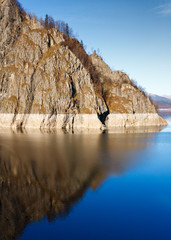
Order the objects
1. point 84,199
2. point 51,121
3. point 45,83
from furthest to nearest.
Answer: point 45,83, point 51,121, point 84,199

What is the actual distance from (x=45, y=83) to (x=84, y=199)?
6790 cm

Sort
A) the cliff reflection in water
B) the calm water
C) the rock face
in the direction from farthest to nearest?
the rock face < the cliff reflection in water < the calm water

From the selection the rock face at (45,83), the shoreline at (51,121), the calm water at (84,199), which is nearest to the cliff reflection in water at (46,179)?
the calm water at (84,199)

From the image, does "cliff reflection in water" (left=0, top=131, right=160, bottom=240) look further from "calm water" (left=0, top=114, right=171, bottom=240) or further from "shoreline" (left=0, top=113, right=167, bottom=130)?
"shoreline" (left=0, top=113, right=167, bottom=130)

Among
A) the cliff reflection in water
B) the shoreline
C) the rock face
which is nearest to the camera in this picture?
the cliff reflection in water

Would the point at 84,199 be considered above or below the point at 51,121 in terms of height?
below

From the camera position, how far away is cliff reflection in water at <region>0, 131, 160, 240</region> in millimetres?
13172

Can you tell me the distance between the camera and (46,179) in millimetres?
19062

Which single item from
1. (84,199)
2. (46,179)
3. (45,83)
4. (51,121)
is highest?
(45,83)

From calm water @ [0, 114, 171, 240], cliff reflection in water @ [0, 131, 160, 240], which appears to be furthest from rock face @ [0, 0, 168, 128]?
calm water @ [0, 114, 171, 240]

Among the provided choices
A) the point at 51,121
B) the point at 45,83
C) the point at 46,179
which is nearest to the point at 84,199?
the point at 46,179

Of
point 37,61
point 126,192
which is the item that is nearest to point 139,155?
point 126,192

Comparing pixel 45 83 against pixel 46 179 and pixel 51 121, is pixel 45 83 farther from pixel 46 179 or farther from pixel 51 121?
pixel 46 179

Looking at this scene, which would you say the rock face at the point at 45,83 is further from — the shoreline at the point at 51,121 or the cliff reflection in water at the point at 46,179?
the cliff reflection in water at the point at 46,179
